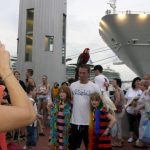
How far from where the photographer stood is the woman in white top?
9.12 meters

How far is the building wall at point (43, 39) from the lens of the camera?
15.7m

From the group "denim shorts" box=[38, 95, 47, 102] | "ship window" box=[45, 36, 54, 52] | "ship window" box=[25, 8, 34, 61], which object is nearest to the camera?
"denim shorts" box=[38, 95, 47, 102]

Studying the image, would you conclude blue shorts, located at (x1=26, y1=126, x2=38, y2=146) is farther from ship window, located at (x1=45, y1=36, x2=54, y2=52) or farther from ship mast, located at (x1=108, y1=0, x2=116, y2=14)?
ship mast, located at (x1=108, y1=0, x2=116, y2=14)

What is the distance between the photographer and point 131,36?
20047 mm

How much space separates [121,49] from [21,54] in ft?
23.2

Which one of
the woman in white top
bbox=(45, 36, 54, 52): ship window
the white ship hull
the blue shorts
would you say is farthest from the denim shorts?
the white ship hull

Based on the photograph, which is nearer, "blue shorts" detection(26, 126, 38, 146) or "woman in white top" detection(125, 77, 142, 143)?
"blue shorts" detection(26, 126, 38, 146)

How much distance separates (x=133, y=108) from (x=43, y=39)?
7520mm

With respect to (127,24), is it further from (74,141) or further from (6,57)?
(6,57)

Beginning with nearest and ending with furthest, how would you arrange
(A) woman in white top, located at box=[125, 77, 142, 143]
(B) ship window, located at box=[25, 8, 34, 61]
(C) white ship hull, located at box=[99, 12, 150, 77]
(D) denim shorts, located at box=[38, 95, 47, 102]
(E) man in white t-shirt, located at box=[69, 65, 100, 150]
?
(E) man in white t-shirt, located at box=[69, 65, 100, 150] → (A) woman in white top, located at box=[125, 77, 142, 143] → (D) denim shorts, located at box=[38, 95, 47, 102] → (B) ship window, located at box=[25, 8, 34, 61] → (C) white ship hull, located at box=[99, 12, 150, 77]

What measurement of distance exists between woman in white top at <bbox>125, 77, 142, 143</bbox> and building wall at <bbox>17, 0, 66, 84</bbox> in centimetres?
670

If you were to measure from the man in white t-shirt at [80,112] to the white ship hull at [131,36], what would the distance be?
13.6 m

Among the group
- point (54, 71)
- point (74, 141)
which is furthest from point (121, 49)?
point (74, 141)

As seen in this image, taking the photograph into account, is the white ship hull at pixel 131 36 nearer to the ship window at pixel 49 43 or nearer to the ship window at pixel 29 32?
the ship window at pixel 49 43
